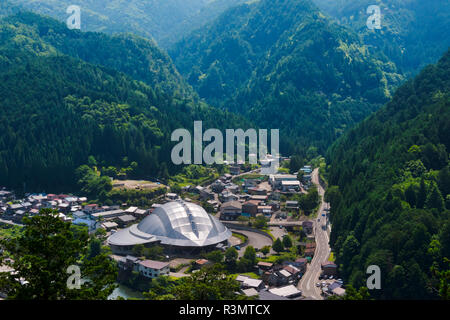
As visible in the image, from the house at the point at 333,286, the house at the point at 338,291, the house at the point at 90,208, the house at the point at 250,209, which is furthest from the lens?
the house at the point at 250,209

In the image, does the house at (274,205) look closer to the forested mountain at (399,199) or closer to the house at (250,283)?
the forested mountain at (399,199)

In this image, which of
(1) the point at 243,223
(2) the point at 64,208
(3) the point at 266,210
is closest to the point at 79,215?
(2) the point at 64,208

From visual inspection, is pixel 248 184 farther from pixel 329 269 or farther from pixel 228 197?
pixel 329 269

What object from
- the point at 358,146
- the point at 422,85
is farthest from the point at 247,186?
the point at 422,85

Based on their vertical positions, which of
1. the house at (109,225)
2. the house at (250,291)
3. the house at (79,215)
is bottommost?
the house at (250,291)

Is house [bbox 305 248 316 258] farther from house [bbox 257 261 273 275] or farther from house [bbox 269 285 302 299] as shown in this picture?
house [bbox 269 285 302 299]

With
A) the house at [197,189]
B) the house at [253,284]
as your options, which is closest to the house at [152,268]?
the house at [253,284]
